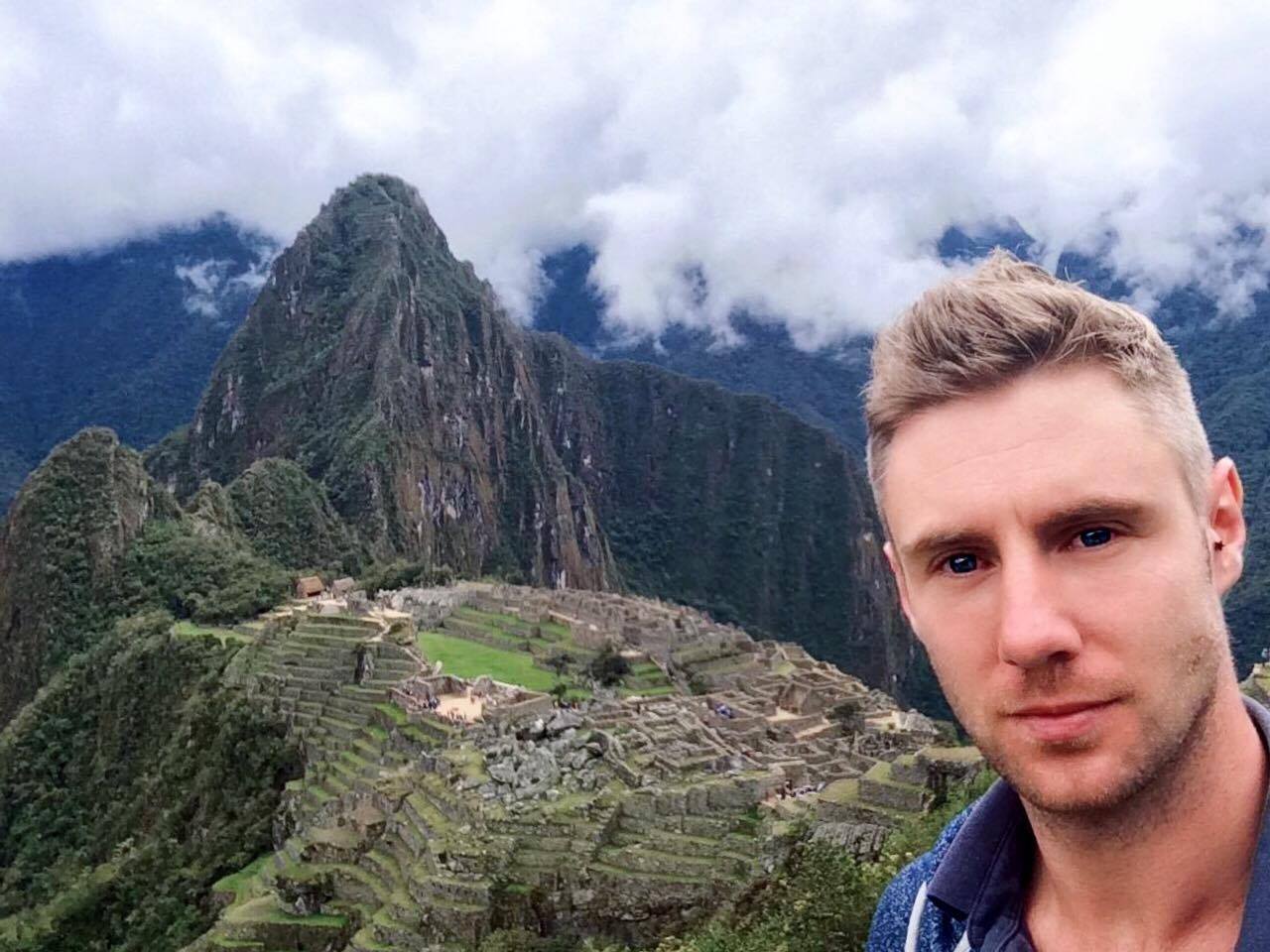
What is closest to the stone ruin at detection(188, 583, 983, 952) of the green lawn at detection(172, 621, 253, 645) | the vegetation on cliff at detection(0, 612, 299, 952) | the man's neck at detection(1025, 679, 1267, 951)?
the vegetation on cliff at detection(0, 612, 299, 952)

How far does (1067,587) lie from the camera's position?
1.77m

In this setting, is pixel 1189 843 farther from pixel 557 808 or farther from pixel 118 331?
pixel 118 331

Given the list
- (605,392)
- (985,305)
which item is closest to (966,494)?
(985,305)

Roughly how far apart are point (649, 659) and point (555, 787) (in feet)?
73.0

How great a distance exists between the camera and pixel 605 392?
154m

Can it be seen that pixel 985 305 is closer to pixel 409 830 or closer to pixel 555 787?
pixel 555 787

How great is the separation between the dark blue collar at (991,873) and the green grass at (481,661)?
29553 millimetres

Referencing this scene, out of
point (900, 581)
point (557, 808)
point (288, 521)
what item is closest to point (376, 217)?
point (288, 521)

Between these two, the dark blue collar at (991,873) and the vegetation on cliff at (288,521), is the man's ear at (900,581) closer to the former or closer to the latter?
the dark blue collar at (991,873)

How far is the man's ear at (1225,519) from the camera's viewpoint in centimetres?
186

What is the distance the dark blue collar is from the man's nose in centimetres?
43

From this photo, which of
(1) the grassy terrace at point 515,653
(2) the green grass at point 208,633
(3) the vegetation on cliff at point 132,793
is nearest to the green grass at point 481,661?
(1) the grassy terrace at point 515,653

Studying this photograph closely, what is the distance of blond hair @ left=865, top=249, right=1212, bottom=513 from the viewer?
189cm

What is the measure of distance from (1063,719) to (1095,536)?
306mm
